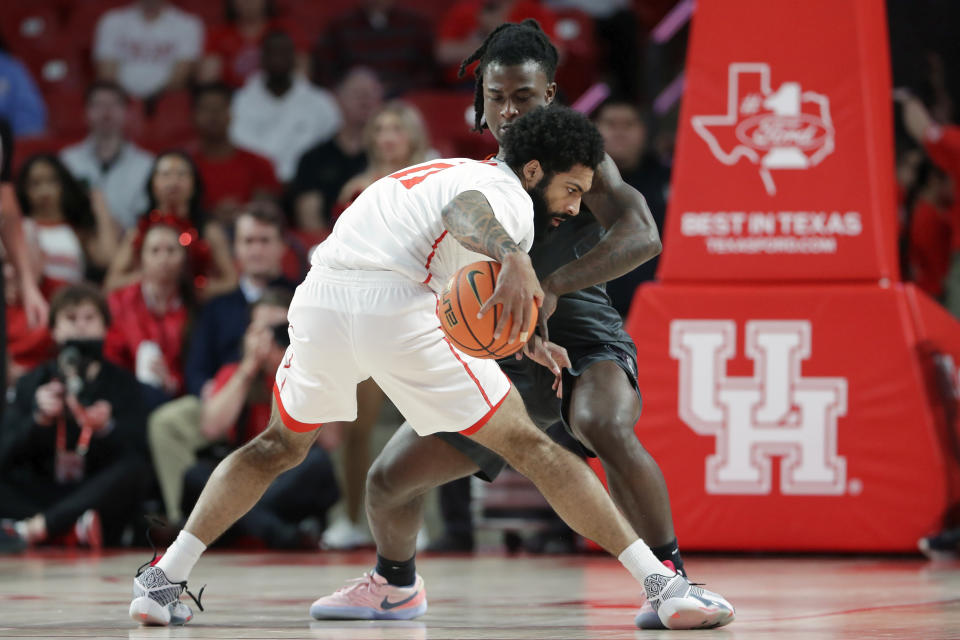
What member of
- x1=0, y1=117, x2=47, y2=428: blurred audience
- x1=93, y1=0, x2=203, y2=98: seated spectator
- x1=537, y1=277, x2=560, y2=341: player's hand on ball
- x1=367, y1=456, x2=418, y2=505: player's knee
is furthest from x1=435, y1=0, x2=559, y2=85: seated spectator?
x1=537, y1=277, x2=560, y2=341: player's hand on ball

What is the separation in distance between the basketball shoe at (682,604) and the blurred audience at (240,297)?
4.60 m

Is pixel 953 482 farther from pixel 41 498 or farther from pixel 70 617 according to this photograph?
pixel 41 498

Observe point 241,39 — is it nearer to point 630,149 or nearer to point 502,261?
point 630,149

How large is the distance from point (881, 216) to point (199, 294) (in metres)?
4.19

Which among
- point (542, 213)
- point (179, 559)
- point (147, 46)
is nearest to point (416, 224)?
point (542, 213)

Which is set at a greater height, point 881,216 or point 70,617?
point 881,216

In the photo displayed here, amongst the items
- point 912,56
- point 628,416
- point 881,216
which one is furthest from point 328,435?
point 912,56

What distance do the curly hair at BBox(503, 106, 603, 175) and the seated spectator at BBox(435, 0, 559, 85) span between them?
702 cm

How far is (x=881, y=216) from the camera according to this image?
679 centimetres

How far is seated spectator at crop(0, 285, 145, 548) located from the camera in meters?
8.02

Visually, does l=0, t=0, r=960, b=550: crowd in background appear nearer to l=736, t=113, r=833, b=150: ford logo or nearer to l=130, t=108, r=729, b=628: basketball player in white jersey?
l=736, t=113, r=833, b=150: ford logo

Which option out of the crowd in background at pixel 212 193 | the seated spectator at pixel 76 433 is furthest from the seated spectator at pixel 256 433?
the seated spectator at pixel 76 433

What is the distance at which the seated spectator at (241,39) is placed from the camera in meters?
12.0

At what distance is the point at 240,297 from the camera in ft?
28.2
